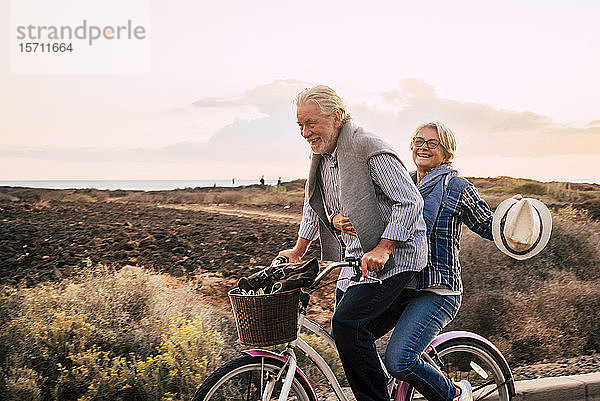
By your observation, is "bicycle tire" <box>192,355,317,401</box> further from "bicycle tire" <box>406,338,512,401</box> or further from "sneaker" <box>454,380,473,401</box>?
"sneaker" <box>454,380,473,401</box>

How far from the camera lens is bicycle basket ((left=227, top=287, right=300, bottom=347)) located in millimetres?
2758

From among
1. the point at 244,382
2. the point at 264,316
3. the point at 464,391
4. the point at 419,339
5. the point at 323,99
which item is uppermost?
the point at 323,99

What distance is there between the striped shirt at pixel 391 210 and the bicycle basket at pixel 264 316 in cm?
40

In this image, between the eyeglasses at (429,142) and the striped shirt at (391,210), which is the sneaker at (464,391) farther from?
the eyeglasses at (429,142)

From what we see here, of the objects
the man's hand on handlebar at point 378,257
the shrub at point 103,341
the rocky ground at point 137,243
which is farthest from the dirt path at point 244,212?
the man's hand on handlebar at point 378,257

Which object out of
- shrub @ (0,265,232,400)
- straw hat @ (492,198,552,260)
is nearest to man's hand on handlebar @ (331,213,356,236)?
straw hat @ (492,198,552,260)

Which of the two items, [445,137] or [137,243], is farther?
[137,243]

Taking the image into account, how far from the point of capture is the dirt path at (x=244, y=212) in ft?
19.6

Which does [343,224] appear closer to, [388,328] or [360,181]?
[360,181]

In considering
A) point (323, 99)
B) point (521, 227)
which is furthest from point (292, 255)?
point (521, 227)

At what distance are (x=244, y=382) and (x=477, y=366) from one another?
1.29 m

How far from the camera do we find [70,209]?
5.62m

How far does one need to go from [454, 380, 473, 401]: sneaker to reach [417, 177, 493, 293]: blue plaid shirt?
562mm

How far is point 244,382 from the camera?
314cm
